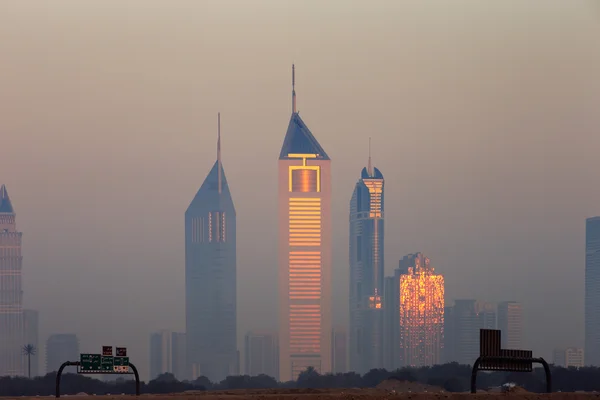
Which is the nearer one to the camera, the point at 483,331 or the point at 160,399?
the point at 160,399

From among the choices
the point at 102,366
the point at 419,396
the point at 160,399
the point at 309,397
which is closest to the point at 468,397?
the point at 419,396

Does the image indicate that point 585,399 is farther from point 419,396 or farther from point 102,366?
point 102,366

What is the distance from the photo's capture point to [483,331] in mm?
128250

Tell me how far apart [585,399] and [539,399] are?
4.33m

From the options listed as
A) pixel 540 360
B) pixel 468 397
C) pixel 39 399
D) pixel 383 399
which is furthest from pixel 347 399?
pixel 39 399

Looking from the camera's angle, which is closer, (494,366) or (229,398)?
(229,398)

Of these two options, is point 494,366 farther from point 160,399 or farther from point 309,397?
point 160,399

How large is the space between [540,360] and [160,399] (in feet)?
118

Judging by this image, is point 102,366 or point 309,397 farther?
point 102,366

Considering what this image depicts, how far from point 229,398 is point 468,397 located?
70.6 feet

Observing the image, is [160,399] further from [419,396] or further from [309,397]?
[419,396]

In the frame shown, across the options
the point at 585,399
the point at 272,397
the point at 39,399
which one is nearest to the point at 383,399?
the point at 272,397

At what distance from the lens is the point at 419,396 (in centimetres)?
11800

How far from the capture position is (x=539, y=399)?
11788 centimetres
